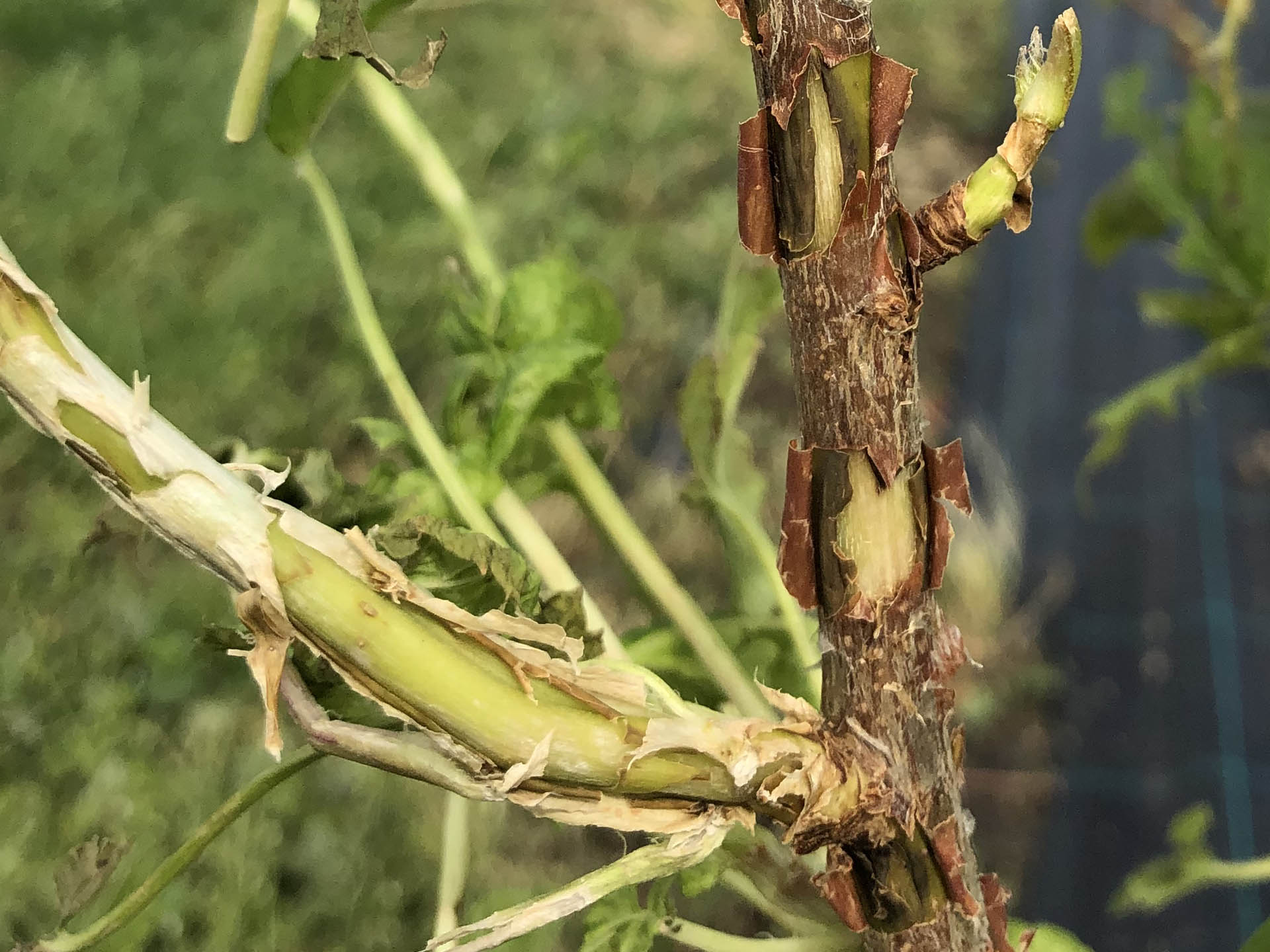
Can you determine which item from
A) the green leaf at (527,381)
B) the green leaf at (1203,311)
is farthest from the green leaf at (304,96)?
the green leaf at (1203,311)

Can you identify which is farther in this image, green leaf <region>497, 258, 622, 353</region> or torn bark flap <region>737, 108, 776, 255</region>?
green leaf <region>497, 258, 622, 353</region>

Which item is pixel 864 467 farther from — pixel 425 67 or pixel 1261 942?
pixel 1261 942

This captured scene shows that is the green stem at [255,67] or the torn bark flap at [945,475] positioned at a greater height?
the green stem at [255,67]

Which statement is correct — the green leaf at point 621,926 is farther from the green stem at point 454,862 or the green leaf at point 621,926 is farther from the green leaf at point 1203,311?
the green leaf at point 1203,311

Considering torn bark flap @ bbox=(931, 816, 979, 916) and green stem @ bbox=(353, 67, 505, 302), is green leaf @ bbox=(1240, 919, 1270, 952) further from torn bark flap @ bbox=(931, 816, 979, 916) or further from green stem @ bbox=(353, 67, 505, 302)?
green stem @ bbox=(353, 67, 505, 302)

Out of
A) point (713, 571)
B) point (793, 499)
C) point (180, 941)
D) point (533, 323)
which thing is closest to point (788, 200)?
point (793, 499)

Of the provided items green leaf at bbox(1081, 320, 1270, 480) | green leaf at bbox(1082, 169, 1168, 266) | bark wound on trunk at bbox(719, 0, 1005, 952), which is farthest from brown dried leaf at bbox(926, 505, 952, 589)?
green leaf at bbox(1082, 169, 1168, 266)

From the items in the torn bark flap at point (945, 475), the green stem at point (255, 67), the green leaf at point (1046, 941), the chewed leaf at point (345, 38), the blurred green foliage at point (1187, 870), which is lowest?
the green leaf at point (1046, 941)

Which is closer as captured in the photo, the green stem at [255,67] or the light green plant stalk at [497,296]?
the green stem at [255,67]
